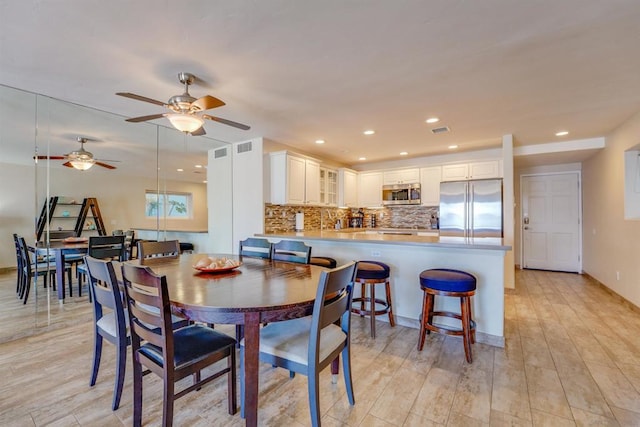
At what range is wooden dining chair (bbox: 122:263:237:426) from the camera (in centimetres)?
140

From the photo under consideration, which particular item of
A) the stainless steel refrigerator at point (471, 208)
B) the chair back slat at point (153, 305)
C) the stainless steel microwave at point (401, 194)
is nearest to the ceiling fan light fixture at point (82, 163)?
the chair back slat at point (153, 305)

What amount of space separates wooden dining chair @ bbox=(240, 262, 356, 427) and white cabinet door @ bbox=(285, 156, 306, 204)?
279 centimetres

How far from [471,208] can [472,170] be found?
2.76 feet

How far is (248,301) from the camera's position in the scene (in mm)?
1457

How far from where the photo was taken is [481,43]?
1.95 m

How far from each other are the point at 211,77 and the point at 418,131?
2.74 meters

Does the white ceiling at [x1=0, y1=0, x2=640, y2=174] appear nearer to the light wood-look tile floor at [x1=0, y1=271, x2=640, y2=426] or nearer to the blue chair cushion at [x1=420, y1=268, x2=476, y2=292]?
the blue chair cushion at [x1=420, y1=268, x2=476, y2=292]

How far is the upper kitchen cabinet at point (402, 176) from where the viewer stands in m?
5.62

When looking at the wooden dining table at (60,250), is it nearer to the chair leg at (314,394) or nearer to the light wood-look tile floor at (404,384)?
the light wood-look tile floor at (404,384)

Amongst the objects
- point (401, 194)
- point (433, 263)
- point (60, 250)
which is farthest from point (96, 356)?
point (401, 194)

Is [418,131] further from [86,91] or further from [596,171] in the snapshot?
[86,91]

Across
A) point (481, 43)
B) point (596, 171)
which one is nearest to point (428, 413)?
point (481, 43)

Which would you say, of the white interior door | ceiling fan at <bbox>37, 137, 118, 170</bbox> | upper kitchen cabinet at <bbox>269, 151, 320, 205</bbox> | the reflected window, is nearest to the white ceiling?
ceiling fan at <bbox>37, 137, 118, 170</bbox>

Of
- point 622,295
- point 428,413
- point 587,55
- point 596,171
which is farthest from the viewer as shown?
point 596,171
